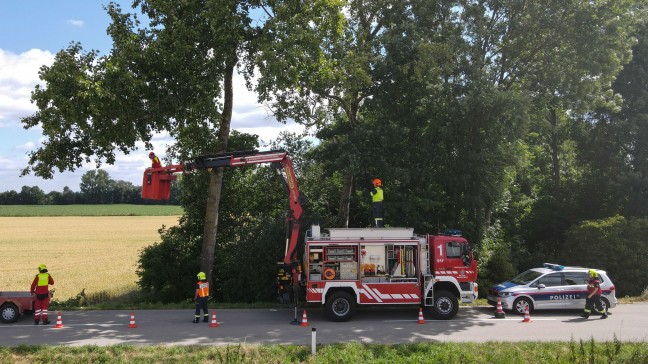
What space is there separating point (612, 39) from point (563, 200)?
10455 millimetres

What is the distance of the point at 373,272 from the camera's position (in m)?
16.1

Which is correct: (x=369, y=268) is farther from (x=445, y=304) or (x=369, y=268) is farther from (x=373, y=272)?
(x=445, y=304)

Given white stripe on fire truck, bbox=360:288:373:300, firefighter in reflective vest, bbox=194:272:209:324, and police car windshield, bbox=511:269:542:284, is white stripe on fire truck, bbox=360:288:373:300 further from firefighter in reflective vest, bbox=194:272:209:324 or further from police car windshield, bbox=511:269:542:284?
police car windshield, bbox=511:269:542:284

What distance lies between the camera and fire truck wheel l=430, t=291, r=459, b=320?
16266mm

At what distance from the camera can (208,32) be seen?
18.5m

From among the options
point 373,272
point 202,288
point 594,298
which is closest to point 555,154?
point 594,298

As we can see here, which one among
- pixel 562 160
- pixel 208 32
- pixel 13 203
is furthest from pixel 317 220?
pixel 13 203

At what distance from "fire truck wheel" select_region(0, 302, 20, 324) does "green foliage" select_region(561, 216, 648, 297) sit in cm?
2341

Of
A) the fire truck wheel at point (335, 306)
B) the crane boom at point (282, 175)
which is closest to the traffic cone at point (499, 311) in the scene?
the fire truck wheel at point (335, 306)

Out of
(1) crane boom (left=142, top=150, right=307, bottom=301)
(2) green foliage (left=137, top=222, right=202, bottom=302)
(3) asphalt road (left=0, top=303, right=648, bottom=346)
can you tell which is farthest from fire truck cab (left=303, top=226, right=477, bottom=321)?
(2) green foliage (left=137, top=222, right=202, bottom=302)

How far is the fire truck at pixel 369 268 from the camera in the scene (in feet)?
52.2

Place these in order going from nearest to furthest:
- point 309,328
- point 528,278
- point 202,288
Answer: point 309,328, point 202,288, point 528,278

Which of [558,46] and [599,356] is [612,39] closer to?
[558,46]

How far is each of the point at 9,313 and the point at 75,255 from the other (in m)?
25.2
